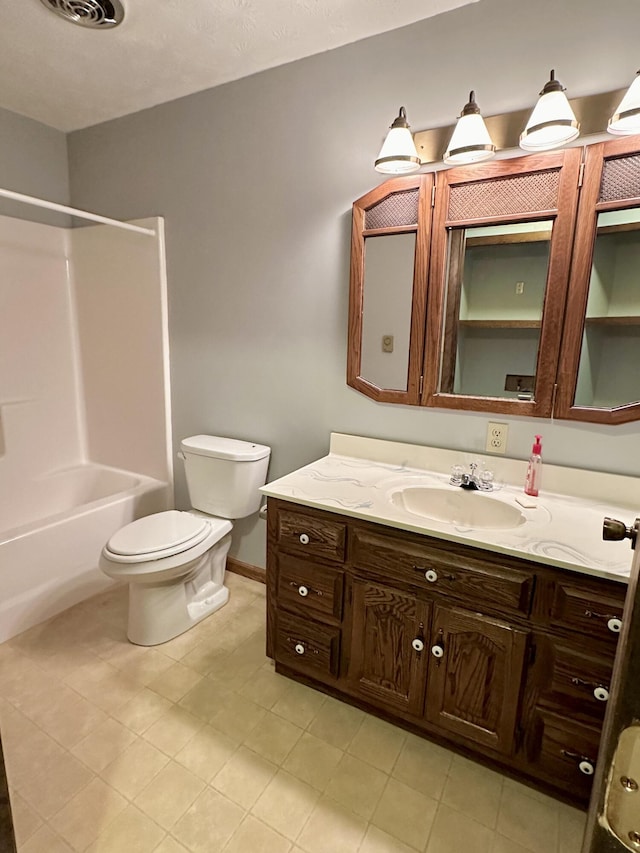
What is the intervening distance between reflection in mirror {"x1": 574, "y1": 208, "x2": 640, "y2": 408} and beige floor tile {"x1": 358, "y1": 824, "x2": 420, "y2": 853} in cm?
143

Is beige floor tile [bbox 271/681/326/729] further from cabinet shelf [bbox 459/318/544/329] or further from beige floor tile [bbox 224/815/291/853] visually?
cabinet shelf [bbox 459/318/544/329]

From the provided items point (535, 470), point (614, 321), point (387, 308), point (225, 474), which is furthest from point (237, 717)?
point (614, 321)

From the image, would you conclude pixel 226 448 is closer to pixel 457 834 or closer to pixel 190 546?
pixel 190 546

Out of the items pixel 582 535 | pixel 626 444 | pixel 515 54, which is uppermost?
pixel 515 54

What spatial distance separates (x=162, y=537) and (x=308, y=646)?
0.76 m

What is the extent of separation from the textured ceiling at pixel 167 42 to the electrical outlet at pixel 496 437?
4.77 feet

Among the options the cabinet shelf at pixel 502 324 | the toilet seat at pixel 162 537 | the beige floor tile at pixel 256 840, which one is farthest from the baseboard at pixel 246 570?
the cabinet shelf at pixel 502 324

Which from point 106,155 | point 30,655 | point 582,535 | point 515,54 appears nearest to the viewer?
point 582,535

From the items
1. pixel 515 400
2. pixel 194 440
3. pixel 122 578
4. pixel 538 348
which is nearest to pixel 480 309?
pixel 538 348

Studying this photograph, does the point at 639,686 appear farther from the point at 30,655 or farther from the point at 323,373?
the point at 30,655

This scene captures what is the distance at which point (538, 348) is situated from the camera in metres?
1.60

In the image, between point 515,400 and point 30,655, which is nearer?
point 515,400

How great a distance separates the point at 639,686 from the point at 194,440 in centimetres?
214

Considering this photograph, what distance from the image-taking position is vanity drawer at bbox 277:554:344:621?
1.58 meters
